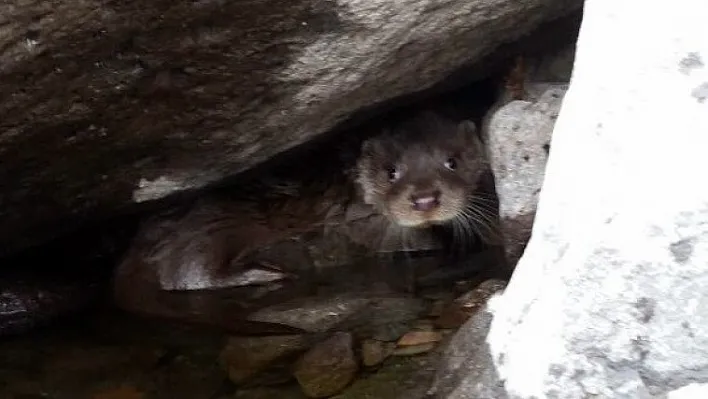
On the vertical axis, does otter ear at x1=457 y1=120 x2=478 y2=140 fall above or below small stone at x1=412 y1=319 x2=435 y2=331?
above

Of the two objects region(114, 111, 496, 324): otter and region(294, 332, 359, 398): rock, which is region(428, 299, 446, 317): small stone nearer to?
region(294, 332, 359, 398): rock

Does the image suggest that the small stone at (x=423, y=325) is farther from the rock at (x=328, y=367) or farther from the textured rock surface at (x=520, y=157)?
the textured rock surface at (x=520, y=157)

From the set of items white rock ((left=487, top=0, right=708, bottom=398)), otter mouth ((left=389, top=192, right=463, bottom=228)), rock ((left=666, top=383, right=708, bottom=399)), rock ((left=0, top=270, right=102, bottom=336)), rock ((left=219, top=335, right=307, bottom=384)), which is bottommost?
rock ((left=0, top=270, right=102, bottom=336))

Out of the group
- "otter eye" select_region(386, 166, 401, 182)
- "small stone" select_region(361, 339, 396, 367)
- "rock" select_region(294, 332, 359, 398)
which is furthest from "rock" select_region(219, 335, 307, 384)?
"otter eye" select_region(386, 166, 401, 182)

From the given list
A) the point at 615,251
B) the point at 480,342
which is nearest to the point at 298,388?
the point at 480,342

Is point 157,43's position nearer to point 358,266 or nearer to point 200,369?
point 200,369

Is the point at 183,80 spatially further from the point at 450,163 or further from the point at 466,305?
the point at 450,163
